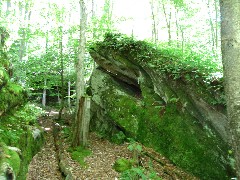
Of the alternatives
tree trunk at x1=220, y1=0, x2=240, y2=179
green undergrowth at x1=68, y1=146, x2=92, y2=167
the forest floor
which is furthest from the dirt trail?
tree trunk at x1=220, y1=0, x2=240, y2=179

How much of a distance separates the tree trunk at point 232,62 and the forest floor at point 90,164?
17.6 ft

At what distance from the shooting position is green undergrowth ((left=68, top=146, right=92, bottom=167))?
8.53m

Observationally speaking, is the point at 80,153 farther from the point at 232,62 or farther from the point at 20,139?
the point at 232,62

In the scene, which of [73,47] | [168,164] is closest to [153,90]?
[168,164]

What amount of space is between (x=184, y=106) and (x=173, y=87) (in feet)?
3.15

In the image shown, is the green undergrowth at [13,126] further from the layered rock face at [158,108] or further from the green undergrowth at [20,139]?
the layered rock face at [158,108]

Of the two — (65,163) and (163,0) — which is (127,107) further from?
(163,0)

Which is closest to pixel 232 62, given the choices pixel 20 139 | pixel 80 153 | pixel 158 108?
pixel 20 139

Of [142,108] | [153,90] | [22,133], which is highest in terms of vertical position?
[153,90]

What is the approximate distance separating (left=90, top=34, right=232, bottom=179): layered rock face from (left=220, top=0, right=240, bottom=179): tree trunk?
5.36 metres

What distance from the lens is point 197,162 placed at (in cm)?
827

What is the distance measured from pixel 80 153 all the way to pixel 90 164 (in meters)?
0.96

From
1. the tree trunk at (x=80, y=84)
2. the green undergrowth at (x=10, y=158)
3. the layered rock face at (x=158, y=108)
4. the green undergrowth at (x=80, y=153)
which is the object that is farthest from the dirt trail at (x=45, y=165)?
the layered rock face at (x=158, y=108)

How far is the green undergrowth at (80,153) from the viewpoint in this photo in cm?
853
